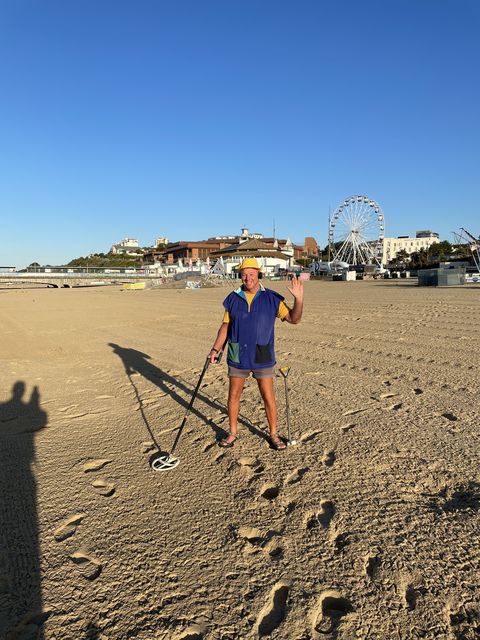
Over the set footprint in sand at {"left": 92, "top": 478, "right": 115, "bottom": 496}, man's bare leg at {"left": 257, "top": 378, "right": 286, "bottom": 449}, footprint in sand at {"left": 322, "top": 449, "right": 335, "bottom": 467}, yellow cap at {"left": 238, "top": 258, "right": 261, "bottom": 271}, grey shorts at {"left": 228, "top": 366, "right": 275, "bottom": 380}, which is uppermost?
yellow cap at {"left": 238, "top": 258, "right": 261, "bottom": 271}

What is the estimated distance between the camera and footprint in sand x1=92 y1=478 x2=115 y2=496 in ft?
11.5

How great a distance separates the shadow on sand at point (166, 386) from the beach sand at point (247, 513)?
0.17 feet

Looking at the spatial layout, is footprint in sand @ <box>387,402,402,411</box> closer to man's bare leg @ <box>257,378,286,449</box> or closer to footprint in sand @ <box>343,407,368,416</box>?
footprint in sand @ <box>343,407,368,416</box>

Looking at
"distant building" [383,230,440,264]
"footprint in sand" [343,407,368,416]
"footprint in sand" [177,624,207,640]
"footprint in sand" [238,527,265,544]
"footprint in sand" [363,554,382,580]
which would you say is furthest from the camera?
"distant building" [383,230,440,264]

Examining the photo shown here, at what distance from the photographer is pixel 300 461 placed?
3.89m

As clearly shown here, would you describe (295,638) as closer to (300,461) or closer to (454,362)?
(300,461)

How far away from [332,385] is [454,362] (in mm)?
2604

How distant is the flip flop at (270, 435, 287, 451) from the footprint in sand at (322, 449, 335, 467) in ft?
1.40

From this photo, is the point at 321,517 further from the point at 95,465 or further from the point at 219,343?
the point at 95,465

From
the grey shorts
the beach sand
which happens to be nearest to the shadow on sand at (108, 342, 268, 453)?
the beach sand

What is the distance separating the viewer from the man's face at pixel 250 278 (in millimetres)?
3902

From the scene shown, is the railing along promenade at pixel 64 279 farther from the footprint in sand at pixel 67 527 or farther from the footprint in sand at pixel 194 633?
the footprint in sand at pixel 194 633

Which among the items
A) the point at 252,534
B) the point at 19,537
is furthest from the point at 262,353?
the point at 19,537

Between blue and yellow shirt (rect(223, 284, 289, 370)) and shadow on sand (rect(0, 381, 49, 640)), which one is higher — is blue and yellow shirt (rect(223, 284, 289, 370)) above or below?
above
